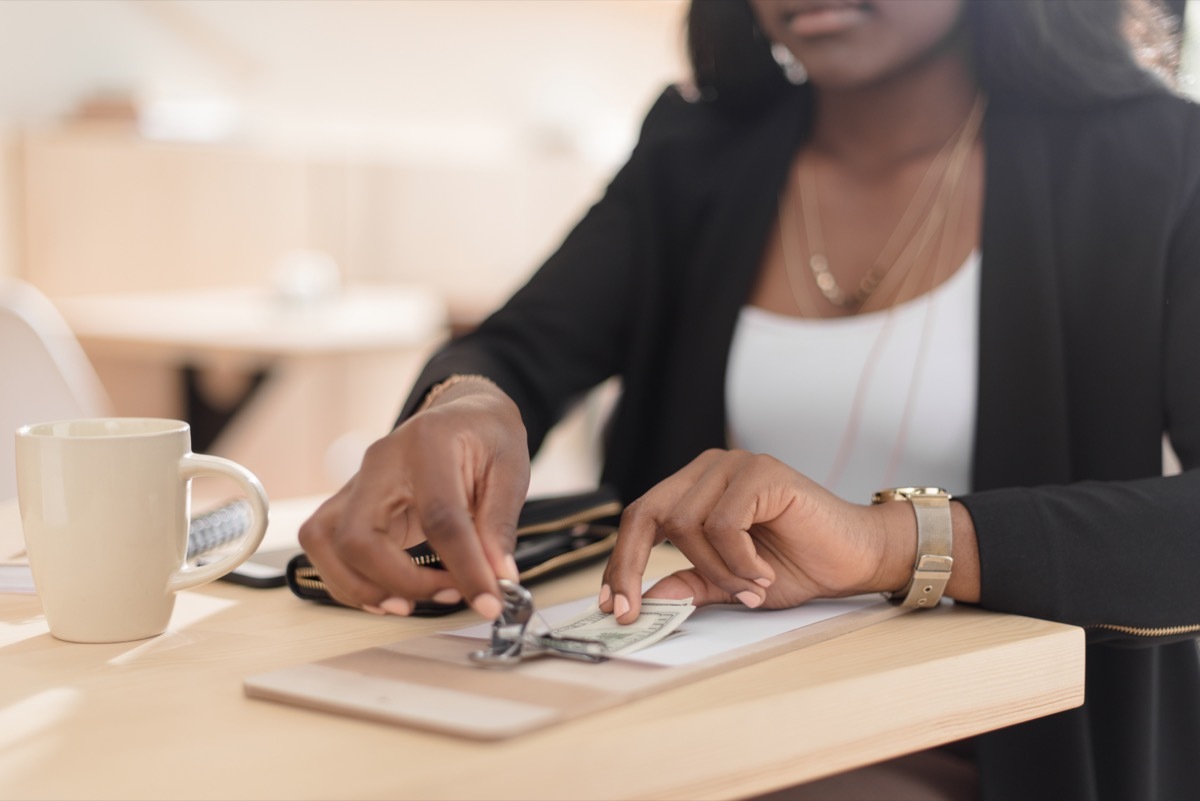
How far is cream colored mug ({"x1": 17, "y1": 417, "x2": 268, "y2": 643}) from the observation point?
26.2 inches

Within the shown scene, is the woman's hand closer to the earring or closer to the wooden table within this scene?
the wooden table

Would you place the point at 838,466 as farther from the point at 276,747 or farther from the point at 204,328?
the point at 204,328

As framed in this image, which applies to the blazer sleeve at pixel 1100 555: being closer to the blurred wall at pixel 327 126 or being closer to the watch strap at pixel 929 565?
the watch strap at pixel 929 565

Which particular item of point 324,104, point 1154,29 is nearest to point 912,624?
point 1154,29

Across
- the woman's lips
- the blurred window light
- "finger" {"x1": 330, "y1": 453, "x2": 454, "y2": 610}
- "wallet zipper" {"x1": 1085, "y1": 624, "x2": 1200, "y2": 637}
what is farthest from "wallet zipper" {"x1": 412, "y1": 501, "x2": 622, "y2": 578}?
the blurred window light

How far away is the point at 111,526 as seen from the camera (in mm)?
675

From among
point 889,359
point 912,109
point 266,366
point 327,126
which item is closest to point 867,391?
point 889,359

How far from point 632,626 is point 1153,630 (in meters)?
0.36

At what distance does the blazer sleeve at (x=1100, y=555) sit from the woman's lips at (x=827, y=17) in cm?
50

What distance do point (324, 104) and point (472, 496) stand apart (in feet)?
14.8

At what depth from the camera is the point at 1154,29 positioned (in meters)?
1.21

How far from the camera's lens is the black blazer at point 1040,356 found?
0.82 meters

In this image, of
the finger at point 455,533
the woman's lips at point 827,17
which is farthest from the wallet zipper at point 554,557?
the woman's lips at point 827,17

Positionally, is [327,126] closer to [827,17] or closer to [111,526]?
[827,17]
